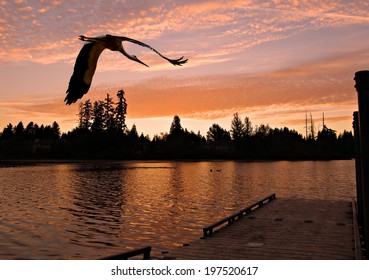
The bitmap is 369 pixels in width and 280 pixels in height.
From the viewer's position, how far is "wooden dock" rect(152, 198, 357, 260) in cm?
887

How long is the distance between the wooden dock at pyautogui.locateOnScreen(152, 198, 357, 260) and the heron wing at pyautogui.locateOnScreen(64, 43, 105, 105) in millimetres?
6254

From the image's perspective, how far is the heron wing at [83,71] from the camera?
3.28m

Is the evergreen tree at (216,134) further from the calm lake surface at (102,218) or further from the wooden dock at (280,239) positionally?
the wooden dock at (280,239)

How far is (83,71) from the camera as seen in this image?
11.1ft

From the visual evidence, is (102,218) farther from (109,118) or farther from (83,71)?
(109,118)

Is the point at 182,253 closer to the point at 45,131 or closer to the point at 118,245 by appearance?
the point at 118,245

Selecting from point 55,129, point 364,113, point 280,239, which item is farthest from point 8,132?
point 364,113

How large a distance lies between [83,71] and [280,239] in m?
8.83

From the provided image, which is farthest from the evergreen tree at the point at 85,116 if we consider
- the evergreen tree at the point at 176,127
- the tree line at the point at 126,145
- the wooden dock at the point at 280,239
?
the wooden dock at the point at 280,239

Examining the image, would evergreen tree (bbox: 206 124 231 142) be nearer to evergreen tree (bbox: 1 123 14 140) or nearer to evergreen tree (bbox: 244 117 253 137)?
evergreen tree (bbox: 244 117 253 137)

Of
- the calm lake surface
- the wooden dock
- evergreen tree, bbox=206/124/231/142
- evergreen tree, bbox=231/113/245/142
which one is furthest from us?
evergreen tree, bbox=206/124/231/142

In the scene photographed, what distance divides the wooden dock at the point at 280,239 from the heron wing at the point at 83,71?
20.5 feet

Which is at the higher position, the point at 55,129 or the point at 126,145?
the point at 55,129

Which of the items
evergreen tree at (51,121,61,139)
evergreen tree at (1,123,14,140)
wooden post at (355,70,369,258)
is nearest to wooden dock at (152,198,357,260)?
wooden post at (355,70,369,258)
